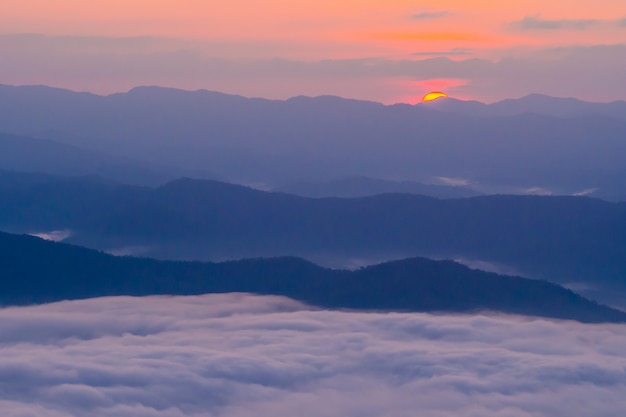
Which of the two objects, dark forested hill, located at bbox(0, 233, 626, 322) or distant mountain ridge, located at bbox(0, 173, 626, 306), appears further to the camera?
distant mountain ridge, located at bbox(0, 173, 626, 306)

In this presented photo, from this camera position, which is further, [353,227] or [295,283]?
[353,227]

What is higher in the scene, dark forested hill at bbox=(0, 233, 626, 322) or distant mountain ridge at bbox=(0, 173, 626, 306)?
distant mountain ridge at bbox=(0, 173, 626, 306)

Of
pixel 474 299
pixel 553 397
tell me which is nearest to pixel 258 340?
pixel 553 397

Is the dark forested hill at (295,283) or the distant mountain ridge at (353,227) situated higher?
the distant mountain ridge at (353,227)

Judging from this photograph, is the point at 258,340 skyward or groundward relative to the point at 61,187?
groundward

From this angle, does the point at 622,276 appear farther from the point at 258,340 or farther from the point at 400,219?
the point at 258,340

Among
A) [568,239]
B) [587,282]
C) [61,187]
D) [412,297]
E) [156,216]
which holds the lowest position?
[412,297]

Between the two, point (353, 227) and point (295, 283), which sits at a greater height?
point (353, 227)

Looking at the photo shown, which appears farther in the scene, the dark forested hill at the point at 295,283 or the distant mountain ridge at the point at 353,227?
the distant mountain ridge at the point at 353,227
